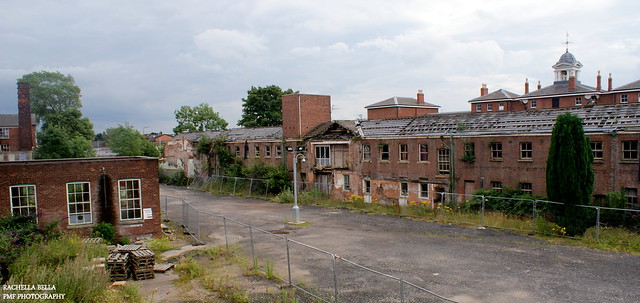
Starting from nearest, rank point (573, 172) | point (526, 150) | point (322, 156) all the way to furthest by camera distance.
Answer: point (573, 172) < point (526, 150) < point (322, 156)

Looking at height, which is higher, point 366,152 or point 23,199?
point 366,152

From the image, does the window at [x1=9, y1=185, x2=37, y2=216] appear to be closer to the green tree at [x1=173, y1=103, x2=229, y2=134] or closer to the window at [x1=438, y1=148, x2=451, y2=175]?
the window at [x1=438, y1=148, x2=451, y2=175]

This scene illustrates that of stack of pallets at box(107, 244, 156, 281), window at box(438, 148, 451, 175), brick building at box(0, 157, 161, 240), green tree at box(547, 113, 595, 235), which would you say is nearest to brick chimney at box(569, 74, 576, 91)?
window at box(438, 148, 451, 175)

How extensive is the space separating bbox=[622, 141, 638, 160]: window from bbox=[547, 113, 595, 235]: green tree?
3.14m

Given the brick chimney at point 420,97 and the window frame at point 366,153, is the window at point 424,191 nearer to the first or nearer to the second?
the window frame at point 366,153

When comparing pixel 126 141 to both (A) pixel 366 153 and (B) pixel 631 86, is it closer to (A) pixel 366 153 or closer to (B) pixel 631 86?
(A) pixel 366 153

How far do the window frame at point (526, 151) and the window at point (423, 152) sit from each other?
620 centimetres

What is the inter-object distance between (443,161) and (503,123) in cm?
438

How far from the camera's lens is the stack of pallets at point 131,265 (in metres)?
15.2

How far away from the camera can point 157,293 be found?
Result: 554 inches

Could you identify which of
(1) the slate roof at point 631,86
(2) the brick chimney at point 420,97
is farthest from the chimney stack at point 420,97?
(1) the slate roof at point 631,86

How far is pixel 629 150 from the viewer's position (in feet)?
73.9

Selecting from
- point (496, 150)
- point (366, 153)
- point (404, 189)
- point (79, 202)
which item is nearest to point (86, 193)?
point (79, 202)

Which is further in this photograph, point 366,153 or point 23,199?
point 366,153
